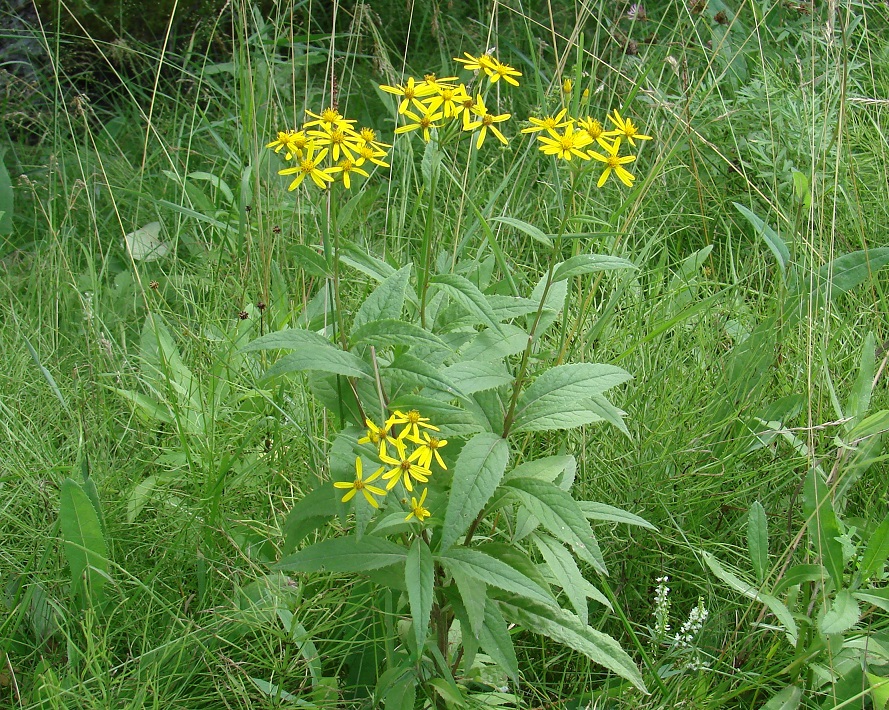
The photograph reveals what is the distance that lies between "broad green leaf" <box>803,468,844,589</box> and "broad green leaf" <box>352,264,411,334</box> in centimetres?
69

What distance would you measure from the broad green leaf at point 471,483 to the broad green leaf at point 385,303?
204 mm

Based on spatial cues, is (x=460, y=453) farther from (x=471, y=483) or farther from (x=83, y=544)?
(x=83, y=544)

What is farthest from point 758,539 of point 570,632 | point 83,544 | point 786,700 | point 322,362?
point 83,544

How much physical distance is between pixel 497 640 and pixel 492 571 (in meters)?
0.11

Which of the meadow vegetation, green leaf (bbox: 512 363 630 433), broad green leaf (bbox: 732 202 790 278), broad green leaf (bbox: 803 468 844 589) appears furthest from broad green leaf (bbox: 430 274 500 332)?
broad green leaf (bbox: 732 202 790 278)

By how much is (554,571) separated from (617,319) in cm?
102

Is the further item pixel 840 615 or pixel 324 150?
pixel 840 615

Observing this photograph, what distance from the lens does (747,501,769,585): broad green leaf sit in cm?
149

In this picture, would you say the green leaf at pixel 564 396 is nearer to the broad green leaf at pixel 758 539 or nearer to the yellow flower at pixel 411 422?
the yellow flower at pixel 411 422

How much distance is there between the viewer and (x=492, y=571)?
1.20 metres

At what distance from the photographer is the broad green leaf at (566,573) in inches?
47.9

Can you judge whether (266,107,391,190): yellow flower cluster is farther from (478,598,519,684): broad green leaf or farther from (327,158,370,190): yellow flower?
(478,598,519,684): broad green leaf

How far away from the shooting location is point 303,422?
1.78m

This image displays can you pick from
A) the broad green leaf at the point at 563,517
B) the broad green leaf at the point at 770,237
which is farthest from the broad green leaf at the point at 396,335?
the broad green leaf at the point at 770,237
